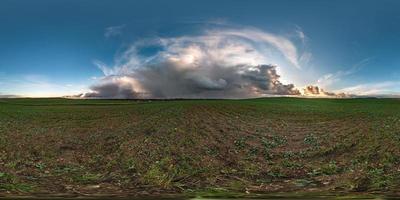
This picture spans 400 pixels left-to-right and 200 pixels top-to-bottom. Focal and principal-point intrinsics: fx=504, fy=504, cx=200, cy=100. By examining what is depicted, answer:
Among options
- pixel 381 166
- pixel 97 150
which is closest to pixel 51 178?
pixel 97 150

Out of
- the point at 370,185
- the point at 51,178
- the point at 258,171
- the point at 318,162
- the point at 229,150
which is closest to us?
the point at 370,185

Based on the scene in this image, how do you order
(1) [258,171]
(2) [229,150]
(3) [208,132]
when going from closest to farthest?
1. (1) [258,171]
2. (2) [229,150]
3. (3) [208,132]

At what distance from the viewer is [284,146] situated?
22.1 m

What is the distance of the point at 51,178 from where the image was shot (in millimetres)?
13828

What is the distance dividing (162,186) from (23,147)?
1124 centimetres

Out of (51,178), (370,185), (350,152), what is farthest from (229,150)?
(370,185)

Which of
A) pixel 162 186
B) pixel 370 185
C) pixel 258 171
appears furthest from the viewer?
pixel 258 171

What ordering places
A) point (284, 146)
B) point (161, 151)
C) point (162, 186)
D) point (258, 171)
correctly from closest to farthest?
point (162, 186), point (258, 171), point (161, 151), point (284, 146)

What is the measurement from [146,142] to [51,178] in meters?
7.04

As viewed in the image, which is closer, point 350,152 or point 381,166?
point 381,166

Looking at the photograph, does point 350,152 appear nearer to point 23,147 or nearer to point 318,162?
point 318,162

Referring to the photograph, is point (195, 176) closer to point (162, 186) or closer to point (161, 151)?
point (162, 186)

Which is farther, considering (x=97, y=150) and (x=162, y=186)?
(x=97, y=150)

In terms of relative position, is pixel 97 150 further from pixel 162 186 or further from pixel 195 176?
pixel 162 186
